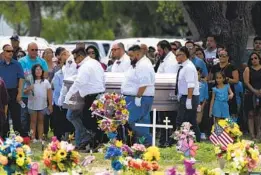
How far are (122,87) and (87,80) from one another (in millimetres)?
639

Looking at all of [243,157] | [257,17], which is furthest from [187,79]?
[257,17]

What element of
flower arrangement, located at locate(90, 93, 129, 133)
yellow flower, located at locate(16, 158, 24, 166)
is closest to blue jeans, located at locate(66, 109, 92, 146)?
flower arrangement, located at locate(90, 93, 129, 133)

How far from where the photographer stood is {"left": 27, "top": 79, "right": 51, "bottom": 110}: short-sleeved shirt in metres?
17.1

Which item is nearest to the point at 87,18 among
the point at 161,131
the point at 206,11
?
the point at 206,11

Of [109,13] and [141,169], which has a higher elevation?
[109,13]

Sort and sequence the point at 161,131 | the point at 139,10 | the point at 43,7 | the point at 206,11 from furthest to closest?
the point at 43,7 → the point at 139,10 → the point at 206,11 → the point at 161,131

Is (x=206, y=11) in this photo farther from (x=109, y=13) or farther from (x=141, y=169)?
(x=109, y=13)

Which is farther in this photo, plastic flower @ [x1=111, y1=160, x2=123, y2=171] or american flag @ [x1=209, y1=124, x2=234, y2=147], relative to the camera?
american flag @ [x1=209, y1=124, x2=234, y2=147]

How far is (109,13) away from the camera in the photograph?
4722 centimetres

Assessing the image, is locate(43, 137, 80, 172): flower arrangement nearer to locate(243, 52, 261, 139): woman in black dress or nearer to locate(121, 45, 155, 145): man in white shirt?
locate(121, 45, 155, 145): man in white shirt

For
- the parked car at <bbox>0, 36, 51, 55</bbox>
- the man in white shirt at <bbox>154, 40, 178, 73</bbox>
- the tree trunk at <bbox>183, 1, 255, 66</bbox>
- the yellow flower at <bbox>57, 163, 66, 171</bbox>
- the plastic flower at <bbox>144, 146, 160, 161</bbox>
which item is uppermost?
the tree trunk at <bbox>183, 1, 255, 66</bbox>

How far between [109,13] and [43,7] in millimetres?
7639

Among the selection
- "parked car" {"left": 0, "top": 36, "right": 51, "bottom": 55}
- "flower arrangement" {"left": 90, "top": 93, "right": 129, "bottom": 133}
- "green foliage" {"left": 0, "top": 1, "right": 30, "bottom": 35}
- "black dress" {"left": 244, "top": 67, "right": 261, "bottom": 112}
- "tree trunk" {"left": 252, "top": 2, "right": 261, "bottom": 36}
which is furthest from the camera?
"green foliage" {"left": 0, "top": 1, "right": 30, "bottom": 35}

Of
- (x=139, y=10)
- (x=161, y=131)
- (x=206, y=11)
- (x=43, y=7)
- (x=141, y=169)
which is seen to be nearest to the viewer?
(x=141, y=169)
